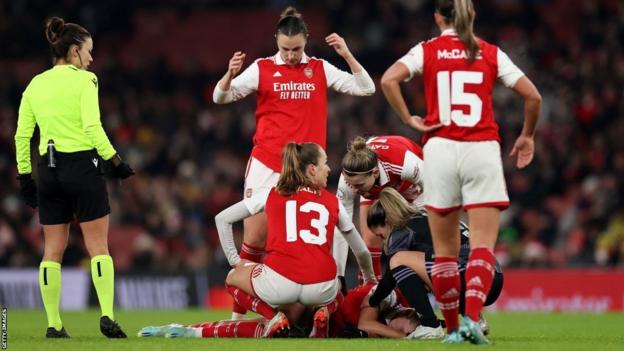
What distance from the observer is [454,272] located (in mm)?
8039

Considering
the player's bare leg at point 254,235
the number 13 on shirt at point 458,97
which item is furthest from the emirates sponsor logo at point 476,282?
the player's bare leg at point 254,235

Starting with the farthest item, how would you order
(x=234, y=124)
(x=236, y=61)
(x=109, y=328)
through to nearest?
(x=234, y=124) → (x=236, y=61) → (x=109, y=328)

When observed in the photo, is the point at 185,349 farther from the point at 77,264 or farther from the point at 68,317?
the point at 77,264

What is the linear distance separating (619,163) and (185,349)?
1276 centimetres

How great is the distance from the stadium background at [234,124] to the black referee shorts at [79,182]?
9.37m

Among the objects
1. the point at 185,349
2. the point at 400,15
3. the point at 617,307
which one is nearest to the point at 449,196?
the point at 185,349

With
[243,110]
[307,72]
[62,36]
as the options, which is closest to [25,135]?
[62,36]

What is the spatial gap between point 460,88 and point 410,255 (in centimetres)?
161

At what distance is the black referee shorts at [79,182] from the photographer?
8734 mm

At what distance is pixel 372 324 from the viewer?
361 inches

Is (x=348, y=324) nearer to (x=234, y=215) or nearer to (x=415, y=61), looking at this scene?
(x=234, y=215)

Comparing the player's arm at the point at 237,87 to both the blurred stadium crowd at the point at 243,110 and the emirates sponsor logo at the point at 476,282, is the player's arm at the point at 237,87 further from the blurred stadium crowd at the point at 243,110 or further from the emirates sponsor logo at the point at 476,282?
the blurred stadium crowd at the point at 243,110

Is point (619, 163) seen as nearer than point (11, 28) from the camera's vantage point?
Yes

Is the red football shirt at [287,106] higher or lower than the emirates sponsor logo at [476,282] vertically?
higher
